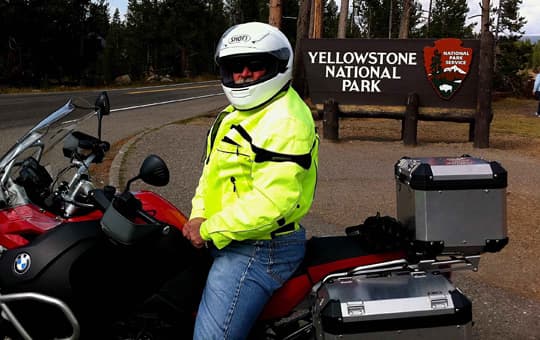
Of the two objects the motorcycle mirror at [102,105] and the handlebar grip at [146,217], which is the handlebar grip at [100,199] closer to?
the handlebar grip at [146,217]

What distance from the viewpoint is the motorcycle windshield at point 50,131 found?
3064 mm

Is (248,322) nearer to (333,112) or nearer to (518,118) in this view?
(333,112)

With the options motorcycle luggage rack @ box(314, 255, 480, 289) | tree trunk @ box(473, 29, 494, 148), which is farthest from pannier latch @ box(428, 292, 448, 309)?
tree trunk @ box(473, 29, 494, 148)

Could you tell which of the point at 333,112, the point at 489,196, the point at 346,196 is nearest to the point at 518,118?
the point at 333,112

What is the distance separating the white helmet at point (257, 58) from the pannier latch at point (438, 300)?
111 cm

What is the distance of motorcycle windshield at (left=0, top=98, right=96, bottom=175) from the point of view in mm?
3064

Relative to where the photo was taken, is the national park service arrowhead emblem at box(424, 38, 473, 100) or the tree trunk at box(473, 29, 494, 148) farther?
the national park service arrowhead emblem at box(424, 38, 473, 100)

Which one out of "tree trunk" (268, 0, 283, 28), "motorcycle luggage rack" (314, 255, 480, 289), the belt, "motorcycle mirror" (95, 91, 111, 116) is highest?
"tree trunk" (268, 0, 283, 28)

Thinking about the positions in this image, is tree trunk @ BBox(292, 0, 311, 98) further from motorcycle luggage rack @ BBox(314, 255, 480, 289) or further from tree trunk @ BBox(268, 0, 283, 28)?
motorcycle luggage rack @ BBox(314, 255, 480, 289)

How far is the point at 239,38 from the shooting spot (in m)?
2.83

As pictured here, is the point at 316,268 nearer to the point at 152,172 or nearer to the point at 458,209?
the point at 458,209

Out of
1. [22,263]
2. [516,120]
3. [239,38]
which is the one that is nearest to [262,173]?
[239,38]

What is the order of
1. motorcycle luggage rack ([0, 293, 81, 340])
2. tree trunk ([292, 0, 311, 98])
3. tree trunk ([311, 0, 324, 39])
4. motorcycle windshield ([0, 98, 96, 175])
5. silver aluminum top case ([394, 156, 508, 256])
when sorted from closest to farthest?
motorcycle luggage rack ([0, 293, 81, 340]) < silver aluminum top case ([394, 156, 508, 256]) < motorcycle windshield ([0, 98, 96, 175]) < tree trunk ([292, 0, 311, 98]) < tree trunk ([311, 0, 324, 39])

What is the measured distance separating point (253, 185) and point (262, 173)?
7 cm
